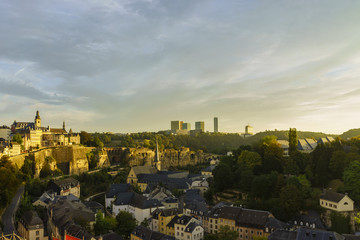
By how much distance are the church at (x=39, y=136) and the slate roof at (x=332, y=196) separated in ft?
199

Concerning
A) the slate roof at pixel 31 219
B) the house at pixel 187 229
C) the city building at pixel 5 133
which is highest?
the city building at pixel 5 133

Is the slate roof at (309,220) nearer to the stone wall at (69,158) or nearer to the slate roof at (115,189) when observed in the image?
the slate roof at (115,189)

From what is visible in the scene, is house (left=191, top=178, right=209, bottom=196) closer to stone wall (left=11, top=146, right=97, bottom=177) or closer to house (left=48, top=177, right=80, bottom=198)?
house (left=48, top=177, right=80, bottom=198)

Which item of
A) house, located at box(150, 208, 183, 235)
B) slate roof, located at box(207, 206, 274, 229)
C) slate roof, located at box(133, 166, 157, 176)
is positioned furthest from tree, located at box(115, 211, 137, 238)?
slate roof, located at box(133, 166, 157, 176)

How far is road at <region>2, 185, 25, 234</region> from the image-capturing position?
3509 centimetres

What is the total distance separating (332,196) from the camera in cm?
3862

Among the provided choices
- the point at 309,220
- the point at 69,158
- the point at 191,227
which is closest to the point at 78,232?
the point at 191,227

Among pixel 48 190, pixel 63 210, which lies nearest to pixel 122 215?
pixel 63 210

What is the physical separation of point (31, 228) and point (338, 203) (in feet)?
122

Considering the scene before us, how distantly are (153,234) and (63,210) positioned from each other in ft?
41.7

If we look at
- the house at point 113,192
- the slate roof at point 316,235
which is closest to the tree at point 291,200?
the slate roof at point 316,235

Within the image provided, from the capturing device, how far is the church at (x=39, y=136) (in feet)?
238

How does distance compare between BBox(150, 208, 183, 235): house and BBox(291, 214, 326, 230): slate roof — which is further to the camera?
BBox(150, 208, 183, 235): house

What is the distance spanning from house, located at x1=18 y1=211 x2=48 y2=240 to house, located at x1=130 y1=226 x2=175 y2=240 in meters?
10.9
